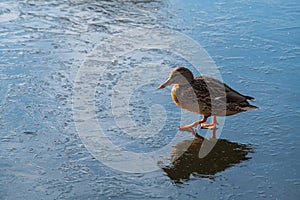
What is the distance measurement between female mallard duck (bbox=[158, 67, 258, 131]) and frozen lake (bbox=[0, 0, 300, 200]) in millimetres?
140

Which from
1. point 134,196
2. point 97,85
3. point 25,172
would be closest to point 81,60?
point 97,85

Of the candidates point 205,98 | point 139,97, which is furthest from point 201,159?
point 139,97

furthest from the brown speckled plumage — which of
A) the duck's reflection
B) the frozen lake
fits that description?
the duck's reflection

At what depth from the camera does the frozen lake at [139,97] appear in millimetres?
3961

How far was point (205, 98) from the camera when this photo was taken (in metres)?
4.84

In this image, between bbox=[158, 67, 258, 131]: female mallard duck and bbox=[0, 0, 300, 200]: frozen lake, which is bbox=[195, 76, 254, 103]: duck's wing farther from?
bbox=[0, 0, 300, 200]: frozen lake

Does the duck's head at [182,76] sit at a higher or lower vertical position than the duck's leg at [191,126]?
higher

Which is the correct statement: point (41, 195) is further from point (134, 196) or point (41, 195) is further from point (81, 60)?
point (81, 60)

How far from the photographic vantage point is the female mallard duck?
4758 millimetres

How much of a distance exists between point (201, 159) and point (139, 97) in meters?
1.18

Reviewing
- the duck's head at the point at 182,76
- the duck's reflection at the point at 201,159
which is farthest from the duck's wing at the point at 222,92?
the duck's reflection at the point at 201,159

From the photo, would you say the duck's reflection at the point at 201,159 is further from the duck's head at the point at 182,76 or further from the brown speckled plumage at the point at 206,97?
the duck's head at the point at 182,76

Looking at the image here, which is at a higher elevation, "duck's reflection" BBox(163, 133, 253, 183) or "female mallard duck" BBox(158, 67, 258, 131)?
"female mallard duck" BBox(158, 67, 258, 131)

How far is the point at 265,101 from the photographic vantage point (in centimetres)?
516
